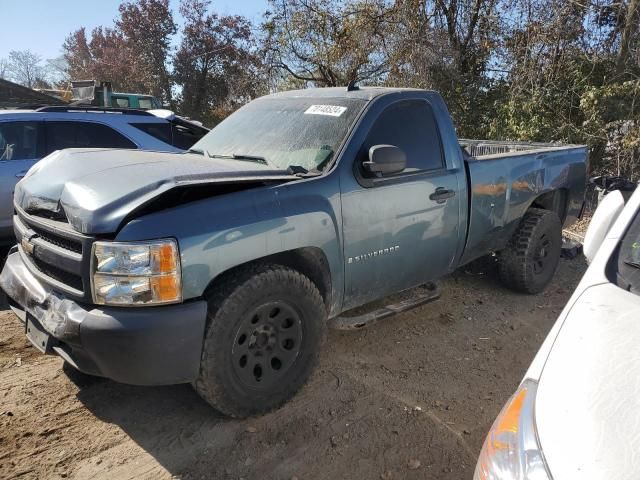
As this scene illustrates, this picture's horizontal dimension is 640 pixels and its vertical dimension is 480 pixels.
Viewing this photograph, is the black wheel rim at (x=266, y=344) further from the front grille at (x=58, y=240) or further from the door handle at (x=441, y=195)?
the door handle at (x=441, y=195)

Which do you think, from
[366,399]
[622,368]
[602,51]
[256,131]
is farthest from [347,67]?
[622,368]

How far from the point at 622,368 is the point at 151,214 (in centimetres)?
205

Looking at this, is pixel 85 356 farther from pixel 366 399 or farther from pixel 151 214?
pixel 366 399

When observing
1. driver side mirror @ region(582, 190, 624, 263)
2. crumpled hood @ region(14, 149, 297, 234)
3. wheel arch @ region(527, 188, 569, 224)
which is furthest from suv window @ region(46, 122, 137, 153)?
driver side mirror @ region(582, 190, 624, 263)

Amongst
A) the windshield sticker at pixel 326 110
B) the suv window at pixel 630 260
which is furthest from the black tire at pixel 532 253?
the suv window at pixel 630 260

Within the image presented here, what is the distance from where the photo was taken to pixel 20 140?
19.0ft

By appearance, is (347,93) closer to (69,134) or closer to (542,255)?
(542,255)

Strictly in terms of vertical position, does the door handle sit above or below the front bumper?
above

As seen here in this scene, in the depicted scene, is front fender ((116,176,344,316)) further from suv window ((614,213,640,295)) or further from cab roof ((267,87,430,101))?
suv window ((614,213,640,295))

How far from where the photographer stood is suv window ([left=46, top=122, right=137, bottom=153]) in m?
5.91

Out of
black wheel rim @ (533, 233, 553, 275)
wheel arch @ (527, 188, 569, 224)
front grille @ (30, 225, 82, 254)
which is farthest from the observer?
wheel arch @ (527, 188, 569, 224)

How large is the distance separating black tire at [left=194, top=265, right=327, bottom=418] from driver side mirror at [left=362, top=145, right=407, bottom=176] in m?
0.86

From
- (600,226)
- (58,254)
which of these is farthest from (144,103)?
(600,226)

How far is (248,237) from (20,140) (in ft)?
14.3
